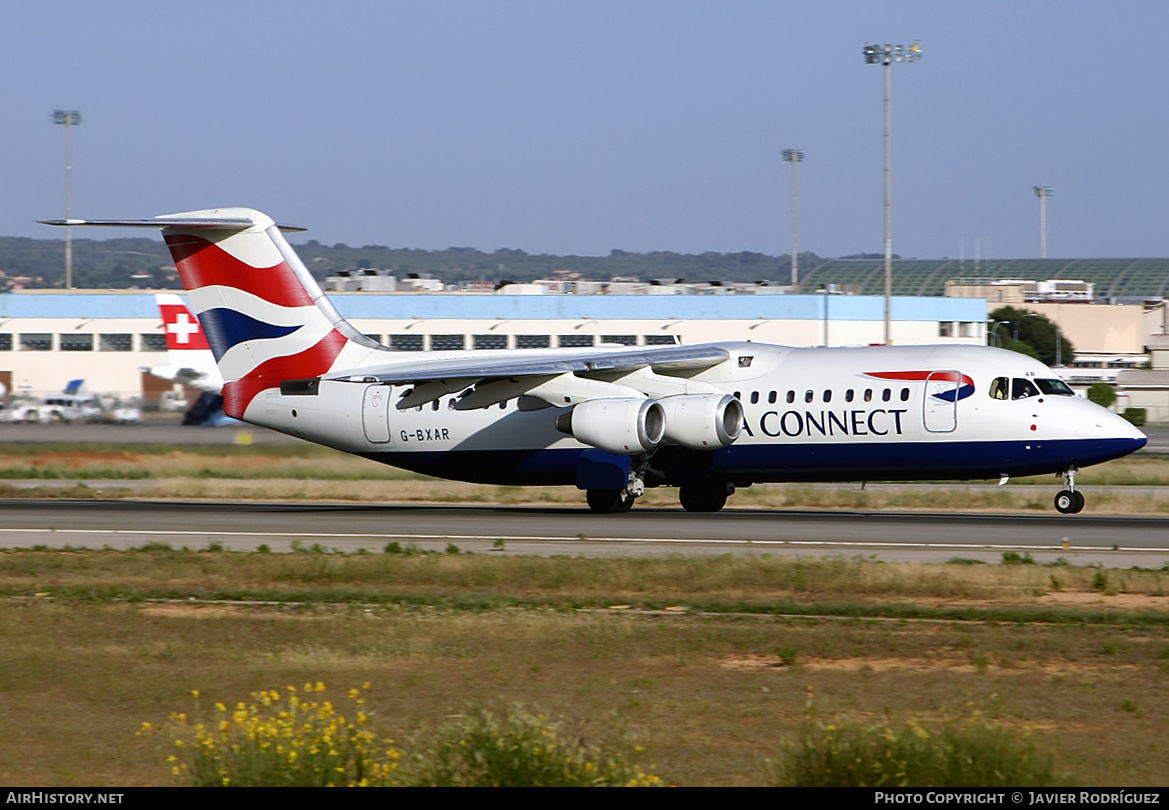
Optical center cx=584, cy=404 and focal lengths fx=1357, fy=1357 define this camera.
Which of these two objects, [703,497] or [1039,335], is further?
[1039,335]

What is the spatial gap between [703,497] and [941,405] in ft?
19.2

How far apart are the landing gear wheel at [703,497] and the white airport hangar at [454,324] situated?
52.7 m

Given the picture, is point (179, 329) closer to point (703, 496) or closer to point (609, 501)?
point (609, 501)

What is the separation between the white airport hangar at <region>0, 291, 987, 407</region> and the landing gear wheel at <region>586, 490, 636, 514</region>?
53538 mm

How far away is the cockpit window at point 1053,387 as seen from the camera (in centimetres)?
2738

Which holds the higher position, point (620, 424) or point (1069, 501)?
point (620, 424)

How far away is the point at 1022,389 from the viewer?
2730cm

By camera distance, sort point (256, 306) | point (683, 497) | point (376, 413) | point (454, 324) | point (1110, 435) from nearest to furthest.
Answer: point (1110, 435)
point (683, 497)
point (376, 413)
point (256, 306)
point (454, 324)

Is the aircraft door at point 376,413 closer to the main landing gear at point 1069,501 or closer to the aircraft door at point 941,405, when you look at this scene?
the aircraft door at point 941,405

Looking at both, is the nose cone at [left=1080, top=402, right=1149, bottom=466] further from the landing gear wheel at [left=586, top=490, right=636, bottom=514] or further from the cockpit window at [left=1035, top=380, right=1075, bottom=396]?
the landing gear wheel at [left=586, top=490, right=636, bottom=514]

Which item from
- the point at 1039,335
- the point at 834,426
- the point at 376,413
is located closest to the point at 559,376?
the point at 376,413

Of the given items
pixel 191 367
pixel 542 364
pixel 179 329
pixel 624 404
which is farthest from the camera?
pixel 179 329

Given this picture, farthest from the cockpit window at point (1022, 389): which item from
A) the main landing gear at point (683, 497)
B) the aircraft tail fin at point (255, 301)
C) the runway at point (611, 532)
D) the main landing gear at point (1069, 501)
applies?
the aircraft tail fin at point (255, 301)
